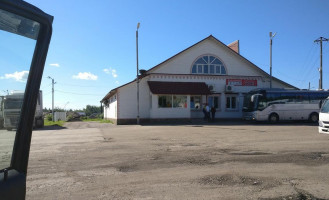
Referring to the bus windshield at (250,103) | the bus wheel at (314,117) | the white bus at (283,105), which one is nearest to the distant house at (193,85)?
the bus windshield at (250,103)

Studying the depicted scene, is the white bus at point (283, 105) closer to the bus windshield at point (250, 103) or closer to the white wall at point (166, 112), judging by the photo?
the bus windshield at point (250, 103)

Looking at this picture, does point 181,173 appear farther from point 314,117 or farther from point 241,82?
point 241,82

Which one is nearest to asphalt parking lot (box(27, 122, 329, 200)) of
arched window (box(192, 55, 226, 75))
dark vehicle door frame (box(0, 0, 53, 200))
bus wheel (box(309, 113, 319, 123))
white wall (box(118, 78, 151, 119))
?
dark vehicle door frame (box(0, 0, 53, 200))

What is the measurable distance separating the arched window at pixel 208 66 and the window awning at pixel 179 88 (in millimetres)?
1893

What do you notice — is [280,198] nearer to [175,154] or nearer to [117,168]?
[117,168]

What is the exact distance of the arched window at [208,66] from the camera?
29453mm

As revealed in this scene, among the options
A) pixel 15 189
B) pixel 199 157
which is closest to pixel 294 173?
pixel 199 157

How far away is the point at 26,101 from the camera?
1.79 metres

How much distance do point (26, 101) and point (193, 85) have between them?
26587 millimetres

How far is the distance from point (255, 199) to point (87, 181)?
3495mm

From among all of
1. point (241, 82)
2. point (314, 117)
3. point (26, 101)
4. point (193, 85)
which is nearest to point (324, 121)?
point (26, 101)

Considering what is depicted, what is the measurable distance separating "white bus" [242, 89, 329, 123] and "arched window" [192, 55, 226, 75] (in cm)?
512

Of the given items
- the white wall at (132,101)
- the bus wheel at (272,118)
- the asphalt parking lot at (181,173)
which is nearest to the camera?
the asphalt parking lot at (181,173)

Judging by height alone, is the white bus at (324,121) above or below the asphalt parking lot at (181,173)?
above
